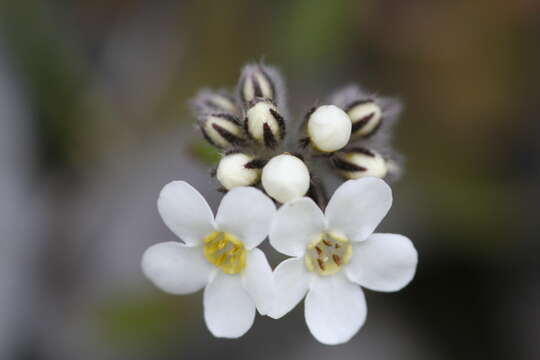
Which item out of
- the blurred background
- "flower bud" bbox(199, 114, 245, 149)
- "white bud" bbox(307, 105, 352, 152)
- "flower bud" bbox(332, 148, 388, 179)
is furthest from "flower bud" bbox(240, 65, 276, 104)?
the blurred background

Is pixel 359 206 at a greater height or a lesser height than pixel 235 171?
lesser

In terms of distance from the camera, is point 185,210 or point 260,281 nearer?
point 260,281

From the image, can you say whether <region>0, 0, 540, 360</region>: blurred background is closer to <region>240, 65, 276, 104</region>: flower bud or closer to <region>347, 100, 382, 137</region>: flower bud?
<region>240, 65, 276, 104</region>: flower bud

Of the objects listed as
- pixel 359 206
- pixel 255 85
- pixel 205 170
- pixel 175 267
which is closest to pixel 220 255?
pixel 175 267

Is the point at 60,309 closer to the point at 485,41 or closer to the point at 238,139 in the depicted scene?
the point at 238,139

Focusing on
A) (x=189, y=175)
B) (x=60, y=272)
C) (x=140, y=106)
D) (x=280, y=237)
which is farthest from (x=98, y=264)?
(x=280, y=237)

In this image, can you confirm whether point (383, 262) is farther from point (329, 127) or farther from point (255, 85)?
point (255, 85)
